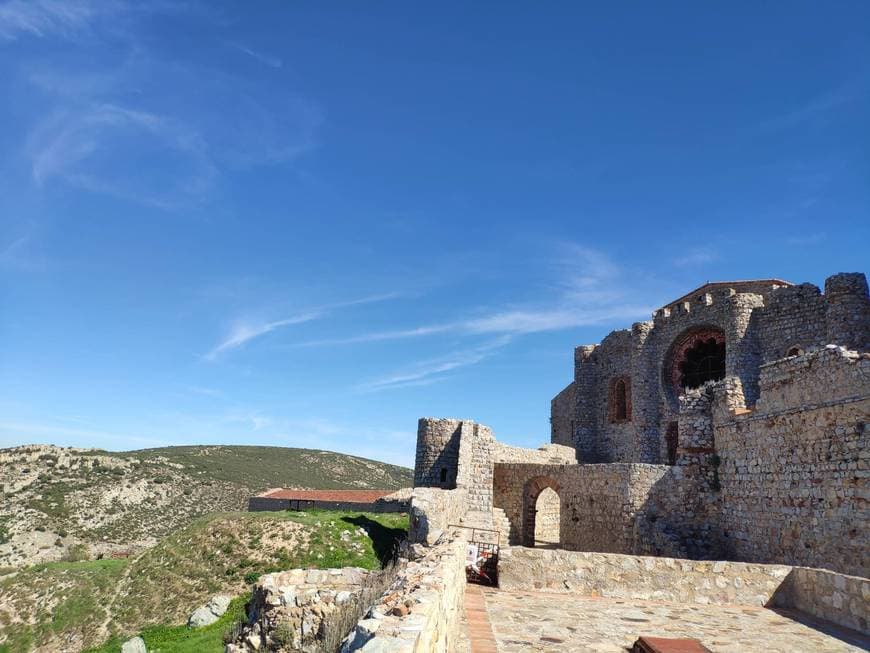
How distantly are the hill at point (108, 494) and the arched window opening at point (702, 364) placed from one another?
33179mm

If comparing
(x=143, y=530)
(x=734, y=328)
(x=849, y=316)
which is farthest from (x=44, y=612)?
(x=849, y=316)

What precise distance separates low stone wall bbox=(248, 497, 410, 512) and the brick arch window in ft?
36.2

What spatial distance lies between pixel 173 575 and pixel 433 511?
11.7 metres

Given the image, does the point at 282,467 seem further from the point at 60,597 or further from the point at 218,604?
the point at 218,604

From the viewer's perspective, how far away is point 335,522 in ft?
80.8

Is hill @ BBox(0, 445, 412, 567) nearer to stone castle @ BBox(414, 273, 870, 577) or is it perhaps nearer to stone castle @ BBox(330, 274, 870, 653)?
stone castle @ BBox(414, 273, 870, 577)

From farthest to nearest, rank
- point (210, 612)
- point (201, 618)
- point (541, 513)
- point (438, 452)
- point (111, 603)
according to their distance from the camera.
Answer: point (541, 513) < point (438, 452) < point (111, 603) < point (210, 612) < point (201, 618)

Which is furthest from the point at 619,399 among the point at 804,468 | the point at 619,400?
the point at 804,468

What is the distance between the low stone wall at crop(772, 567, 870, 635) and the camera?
22.8 feet

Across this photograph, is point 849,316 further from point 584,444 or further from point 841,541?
point 584,444

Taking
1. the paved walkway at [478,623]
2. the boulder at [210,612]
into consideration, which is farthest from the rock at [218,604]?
the paved walkway at [478,623]

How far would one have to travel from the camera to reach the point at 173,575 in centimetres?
2222

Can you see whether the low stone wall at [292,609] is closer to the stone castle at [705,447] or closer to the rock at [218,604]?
the stone castle at [705,447]

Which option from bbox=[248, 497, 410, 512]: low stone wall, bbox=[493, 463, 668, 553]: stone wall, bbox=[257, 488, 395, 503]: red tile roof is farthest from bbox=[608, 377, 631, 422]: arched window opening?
bbox=[257, 488, 395, 503]: red tile roof
